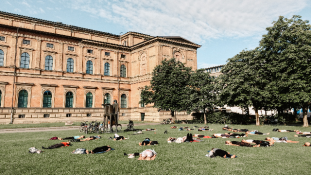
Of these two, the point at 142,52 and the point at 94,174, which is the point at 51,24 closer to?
the point at 142,52

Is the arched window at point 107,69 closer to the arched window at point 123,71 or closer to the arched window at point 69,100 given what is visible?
the arched window at point 123,71

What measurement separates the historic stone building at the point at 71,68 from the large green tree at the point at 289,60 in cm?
1846

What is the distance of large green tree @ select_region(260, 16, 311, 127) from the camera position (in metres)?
24.3

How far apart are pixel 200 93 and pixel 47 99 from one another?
25953 mm

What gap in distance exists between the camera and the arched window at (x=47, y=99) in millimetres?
37219

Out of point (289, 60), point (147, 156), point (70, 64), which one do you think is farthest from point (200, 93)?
point (70, 64)

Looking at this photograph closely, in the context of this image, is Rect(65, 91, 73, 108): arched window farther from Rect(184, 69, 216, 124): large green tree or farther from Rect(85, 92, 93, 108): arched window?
Rect(184, 69, 216, 124): large green tree

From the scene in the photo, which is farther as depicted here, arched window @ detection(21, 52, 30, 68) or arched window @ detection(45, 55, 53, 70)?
arched window @ detection(45, 55, 53, 70)

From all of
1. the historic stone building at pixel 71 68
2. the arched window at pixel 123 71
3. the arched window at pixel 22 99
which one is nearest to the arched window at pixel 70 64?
the historic stone building at pixel 71 68

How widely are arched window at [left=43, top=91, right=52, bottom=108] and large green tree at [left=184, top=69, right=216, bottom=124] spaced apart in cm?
2357

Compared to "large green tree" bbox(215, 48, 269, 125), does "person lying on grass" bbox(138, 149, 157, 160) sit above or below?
below

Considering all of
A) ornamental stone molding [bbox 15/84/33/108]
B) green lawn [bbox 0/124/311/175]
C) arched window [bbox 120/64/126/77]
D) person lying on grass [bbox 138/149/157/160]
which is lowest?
green lawn [bbox 0/124/311/175]

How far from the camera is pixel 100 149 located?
32.4 ft

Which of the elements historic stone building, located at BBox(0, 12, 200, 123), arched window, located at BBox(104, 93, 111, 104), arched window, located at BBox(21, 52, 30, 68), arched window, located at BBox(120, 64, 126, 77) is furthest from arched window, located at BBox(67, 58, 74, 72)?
arched window, located at BBox(120, 64, 126, 77)
